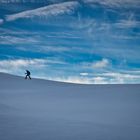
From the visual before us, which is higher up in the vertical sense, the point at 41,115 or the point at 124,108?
the point at 124,108

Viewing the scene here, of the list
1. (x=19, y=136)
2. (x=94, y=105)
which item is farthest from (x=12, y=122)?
(x=94, y=105)

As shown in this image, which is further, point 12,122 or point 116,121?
point 116,121

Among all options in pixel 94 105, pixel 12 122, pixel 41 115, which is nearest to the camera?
pixel 12 122

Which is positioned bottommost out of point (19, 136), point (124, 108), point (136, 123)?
point (19, 136)

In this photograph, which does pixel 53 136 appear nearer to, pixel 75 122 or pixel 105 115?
pixel 75 122

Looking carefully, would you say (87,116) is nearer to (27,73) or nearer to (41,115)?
(41,115)

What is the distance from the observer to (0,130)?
217 inches

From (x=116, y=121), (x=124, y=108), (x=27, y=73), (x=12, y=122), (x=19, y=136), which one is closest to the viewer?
(x=19, y=136)

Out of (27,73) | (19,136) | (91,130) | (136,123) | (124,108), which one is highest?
(27,73)

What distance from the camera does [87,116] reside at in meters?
7.70

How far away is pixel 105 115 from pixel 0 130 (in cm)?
336

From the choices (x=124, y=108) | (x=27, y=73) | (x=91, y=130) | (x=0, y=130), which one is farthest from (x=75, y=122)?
(x=27, y=73)

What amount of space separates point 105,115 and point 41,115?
1757mm

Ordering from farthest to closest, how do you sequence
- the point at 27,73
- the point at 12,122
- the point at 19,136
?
1. the point at 27,73
2. the point at 12,122
3. the point at 19,136
